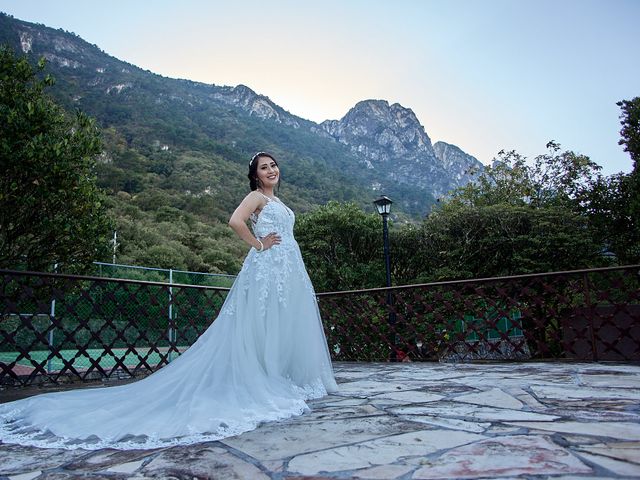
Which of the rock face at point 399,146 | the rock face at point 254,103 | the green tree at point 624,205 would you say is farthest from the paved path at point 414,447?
the rock face at point 399,146

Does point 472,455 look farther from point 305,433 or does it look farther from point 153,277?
point 153,277

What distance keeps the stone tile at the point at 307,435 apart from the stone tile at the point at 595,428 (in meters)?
0.51

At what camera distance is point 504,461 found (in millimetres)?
1311

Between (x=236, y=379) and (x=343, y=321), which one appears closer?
(x=236, y=379)

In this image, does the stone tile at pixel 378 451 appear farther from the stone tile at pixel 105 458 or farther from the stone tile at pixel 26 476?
the stone tile at pixel 26 476

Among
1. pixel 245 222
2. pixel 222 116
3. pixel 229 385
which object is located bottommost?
pixel 229 385

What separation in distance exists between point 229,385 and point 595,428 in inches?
71.2

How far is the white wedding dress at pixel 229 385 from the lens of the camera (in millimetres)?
1877

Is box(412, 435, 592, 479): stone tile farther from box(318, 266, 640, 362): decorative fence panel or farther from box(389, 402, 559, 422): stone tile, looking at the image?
box(318, 266, 640, 362): decorative fence panel

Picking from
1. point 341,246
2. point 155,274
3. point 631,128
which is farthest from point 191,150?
point 631,128

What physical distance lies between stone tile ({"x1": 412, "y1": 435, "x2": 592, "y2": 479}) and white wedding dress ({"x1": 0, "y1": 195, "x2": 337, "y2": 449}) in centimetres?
96

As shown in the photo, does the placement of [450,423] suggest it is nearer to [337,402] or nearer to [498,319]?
[337,402]

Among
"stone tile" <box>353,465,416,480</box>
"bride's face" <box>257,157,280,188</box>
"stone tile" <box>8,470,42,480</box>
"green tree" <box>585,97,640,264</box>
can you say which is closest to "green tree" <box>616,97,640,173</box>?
"green tree" <box>585,97,640,264</box>

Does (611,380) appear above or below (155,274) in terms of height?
below
